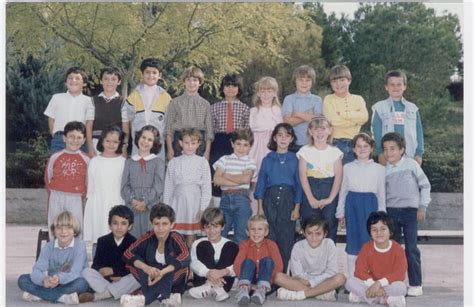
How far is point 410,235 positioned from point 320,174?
0.81 m

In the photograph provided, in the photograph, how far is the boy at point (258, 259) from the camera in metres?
6.52

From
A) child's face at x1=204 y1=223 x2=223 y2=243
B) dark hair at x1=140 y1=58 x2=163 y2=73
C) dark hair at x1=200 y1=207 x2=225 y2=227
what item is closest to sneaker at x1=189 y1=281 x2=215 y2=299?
child's face at x1=204 y1=223 x2=223 y2=243

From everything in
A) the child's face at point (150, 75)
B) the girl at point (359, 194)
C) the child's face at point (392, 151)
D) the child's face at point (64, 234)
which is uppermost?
the child's face at point (150, 75)

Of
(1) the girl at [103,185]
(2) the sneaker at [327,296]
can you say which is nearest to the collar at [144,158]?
(1) the girl at [103,185]

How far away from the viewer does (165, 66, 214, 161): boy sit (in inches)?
279

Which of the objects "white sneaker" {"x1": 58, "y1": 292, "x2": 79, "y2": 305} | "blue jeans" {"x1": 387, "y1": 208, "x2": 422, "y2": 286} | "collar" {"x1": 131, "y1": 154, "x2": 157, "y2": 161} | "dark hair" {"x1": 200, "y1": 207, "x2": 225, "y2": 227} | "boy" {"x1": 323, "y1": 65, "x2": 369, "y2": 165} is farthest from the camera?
"boy" {"x1": 323, "y1": 65, "x2": 369, "y2": 165}

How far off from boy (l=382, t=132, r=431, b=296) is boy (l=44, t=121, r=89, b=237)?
2341mm

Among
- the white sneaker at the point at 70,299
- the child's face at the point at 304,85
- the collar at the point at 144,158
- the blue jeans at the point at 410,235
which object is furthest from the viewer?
the child's face at the point at 304,85

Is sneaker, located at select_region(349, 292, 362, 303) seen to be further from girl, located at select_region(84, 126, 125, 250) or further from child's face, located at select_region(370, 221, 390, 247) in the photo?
girl, located at select_region(84, 126, 125, 250)

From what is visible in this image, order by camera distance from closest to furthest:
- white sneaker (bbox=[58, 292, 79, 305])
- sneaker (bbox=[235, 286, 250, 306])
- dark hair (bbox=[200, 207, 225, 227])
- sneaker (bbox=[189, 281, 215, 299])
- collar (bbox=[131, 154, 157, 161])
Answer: sneaker (bbox=[235, 286, 250, 306]) < white sneaker (bbox=[58, 292, 79, 305]) < sneaker (bbox=[189, 281, 215, 299]) < dark hair (bbox=[200, 207, 225, 227]) < collar (bbox=[131, 154, 157, 161])

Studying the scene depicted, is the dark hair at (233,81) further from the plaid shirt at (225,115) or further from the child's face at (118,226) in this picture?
the child's face at (118,226)

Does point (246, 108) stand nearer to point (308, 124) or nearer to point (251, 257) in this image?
point (308, 124)

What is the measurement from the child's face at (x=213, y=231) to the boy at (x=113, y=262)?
573 millimetres

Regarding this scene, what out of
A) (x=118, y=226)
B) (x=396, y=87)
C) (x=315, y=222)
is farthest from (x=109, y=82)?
(x=396, y=87)
